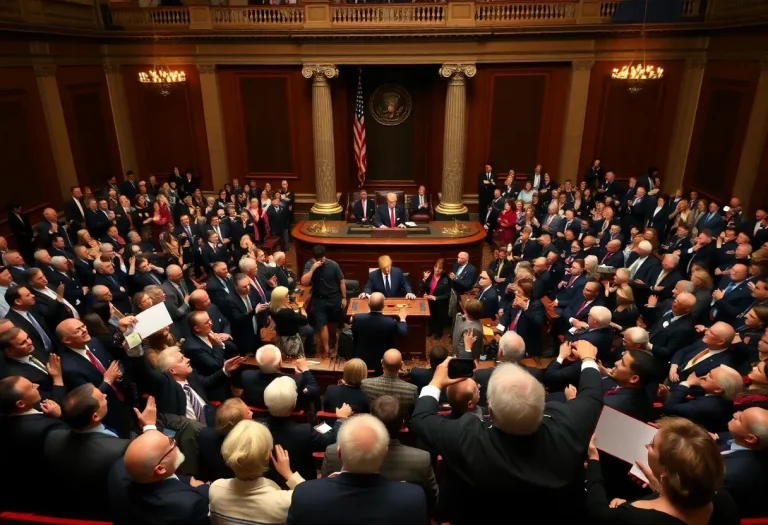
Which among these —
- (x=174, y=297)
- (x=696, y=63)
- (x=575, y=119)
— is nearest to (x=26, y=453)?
(x=174, y=297)

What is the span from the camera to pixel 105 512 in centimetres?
266

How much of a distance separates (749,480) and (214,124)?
1253cm

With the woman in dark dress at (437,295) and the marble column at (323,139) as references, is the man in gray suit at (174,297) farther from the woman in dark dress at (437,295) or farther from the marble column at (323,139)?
the marble column at (323,139)

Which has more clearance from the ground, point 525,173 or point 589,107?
point 589,107

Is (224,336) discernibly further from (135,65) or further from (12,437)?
(135,65)

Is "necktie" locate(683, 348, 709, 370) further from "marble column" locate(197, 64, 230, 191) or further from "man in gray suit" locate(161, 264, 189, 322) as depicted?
"marble column" locate(197, 64, 230, 191)

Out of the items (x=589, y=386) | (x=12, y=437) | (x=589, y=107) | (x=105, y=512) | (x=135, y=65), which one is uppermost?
(x=135, y=65)

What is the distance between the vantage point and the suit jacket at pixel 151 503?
2220mm

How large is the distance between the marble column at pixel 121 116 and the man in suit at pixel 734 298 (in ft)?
42.7

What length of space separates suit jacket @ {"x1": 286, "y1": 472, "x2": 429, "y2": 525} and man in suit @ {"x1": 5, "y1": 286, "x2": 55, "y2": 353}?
12.3ft

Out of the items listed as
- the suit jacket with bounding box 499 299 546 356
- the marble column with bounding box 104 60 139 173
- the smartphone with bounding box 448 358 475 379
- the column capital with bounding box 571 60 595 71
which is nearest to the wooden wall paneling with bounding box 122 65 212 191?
the marble column with bounding box 104 60 139 173

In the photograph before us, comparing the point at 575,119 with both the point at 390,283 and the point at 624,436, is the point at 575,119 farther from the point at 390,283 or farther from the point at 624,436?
the point at 624,436

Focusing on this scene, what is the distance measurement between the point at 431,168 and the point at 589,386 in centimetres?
1140

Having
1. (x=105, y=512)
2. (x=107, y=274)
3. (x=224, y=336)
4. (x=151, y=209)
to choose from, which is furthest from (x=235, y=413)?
(x=151, y=209)
